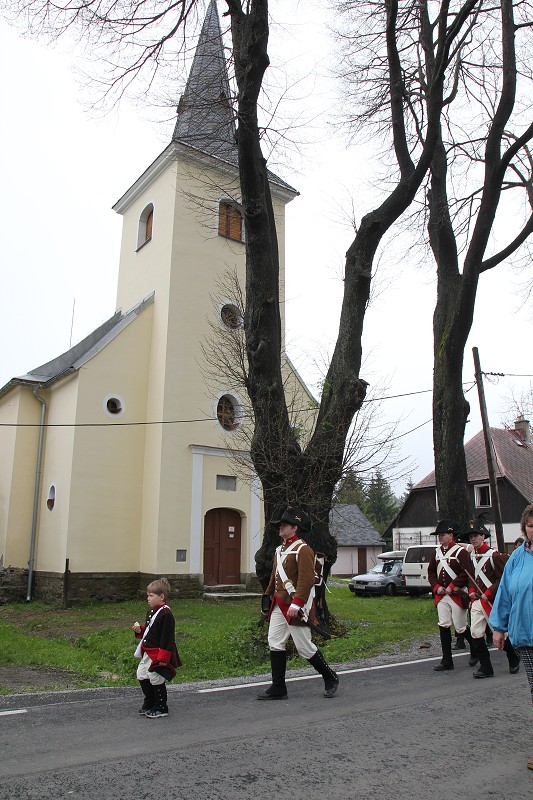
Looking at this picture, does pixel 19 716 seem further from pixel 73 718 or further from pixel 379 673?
pixel 379 673

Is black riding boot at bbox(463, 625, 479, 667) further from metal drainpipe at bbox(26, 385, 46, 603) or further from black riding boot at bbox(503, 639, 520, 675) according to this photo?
metal drainpipe at bbox(26, 385, 46, 603)

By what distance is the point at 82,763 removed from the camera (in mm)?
4062

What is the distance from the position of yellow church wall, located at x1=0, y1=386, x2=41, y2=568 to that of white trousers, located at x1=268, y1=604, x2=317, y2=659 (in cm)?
1549

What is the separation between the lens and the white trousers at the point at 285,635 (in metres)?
6.09

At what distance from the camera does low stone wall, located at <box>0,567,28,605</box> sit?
61.2 feet

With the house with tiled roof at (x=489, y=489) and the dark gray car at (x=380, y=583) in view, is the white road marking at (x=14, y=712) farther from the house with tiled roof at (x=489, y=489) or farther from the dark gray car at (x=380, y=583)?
the house with tiled roof at (x=489, y=489)

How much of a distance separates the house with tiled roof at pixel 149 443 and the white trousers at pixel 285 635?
1092cm

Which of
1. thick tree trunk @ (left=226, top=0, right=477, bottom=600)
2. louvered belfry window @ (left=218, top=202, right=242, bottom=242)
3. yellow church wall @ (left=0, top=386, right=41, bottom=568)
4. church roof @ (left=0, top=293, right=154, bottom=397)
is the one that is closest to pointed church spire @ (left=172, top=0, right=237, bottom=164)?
thick tree trunk @ (left=226, top=0, right=477, bottom=600)

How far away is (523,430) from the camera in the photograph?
36812 millimetres

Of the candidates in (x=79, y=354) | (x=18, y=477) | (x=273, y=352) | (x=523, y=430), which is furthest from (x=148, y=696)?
(x=523, y=430)

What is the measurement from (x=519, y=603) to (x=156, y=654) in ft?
9.65

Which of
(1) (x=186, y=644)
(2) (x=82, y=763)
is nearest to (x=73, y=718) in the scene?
(2) (x=82, y=763)

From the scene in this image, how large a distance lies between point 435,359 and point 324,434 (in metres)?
5.83

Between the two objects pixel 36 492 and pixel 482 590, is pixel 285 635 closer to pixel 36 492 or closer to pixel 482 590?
pixel 482 590
